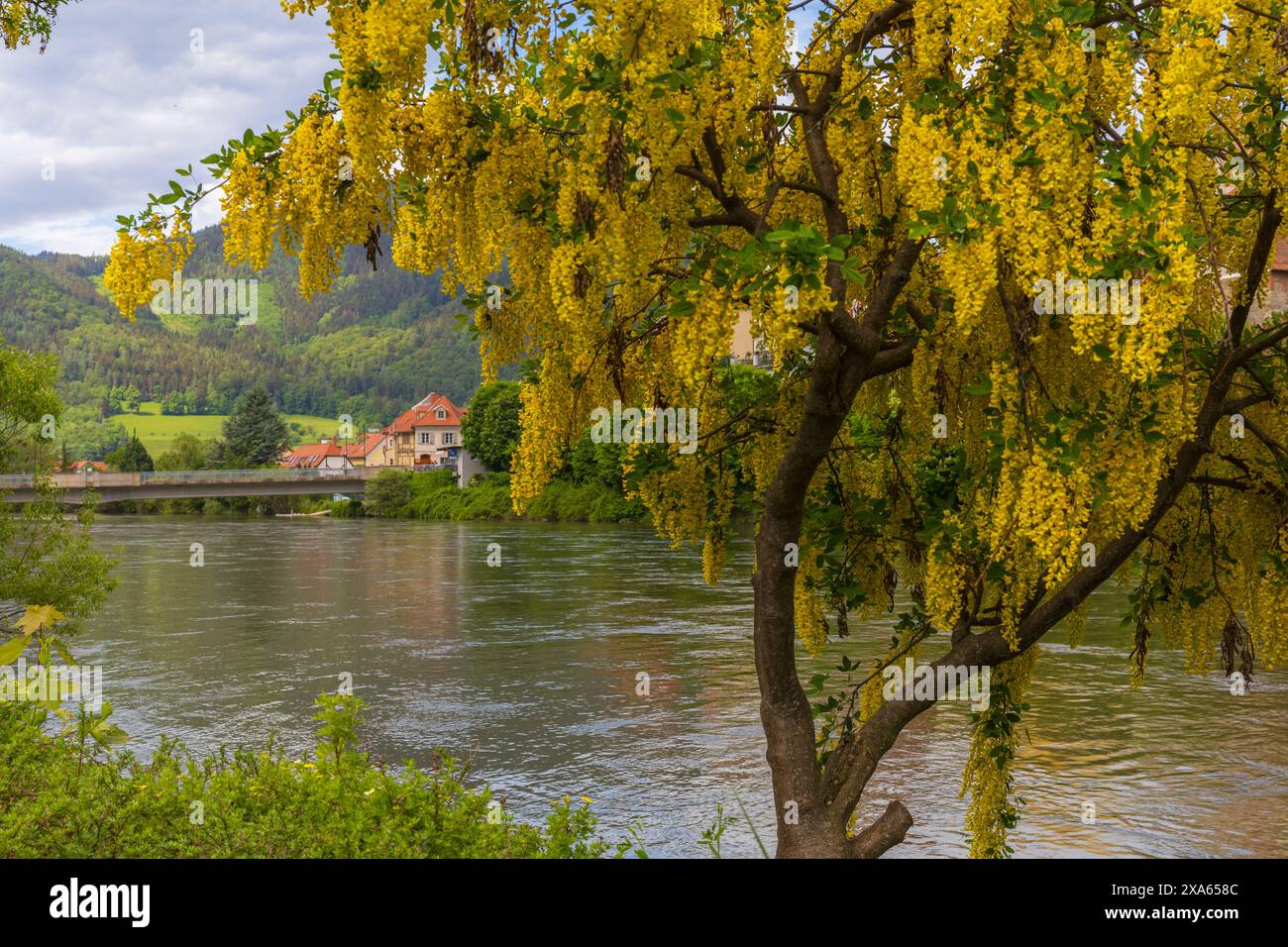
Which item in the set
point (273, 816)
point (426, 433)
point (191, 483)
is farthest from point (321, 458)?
point (273, 816)

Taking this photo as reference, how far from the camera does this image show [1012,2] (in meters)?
6.64

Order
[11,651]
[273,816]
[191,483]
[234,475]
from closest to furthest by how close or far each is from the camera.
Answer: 1. [11,651]
2. [273,816]
3. [191,483]
4. [234,475]

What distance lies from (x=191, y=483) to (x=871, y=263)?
66.5 m

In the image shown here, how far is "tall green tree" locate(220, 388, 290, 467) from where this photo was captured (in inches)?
5172

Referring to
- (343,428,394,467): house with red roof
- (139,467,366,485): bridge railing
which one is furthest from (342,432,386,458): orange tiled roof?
(139,467,366,485): bridge railing

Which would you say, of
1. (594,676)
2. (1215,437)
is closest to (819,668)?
(594,676)

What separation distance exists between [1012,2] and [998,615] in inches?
146

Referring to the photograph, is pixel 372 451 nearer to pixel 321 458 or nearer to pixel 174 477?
pixel 321 458

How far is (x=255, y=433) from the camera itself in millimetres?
134000

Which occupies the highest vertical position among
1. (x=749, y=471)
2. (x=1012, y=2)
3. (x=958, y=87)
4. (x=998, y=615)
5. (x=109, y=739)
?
(x=1012, y=2)

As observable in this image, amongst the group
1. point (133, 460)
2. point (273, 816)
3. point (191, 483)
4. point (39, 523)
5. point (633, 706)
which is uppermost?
point (133, 460)

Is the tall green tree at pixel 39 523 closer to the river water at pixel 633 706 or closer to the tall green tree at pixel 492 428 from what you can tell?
the river water at pixel 633 706
